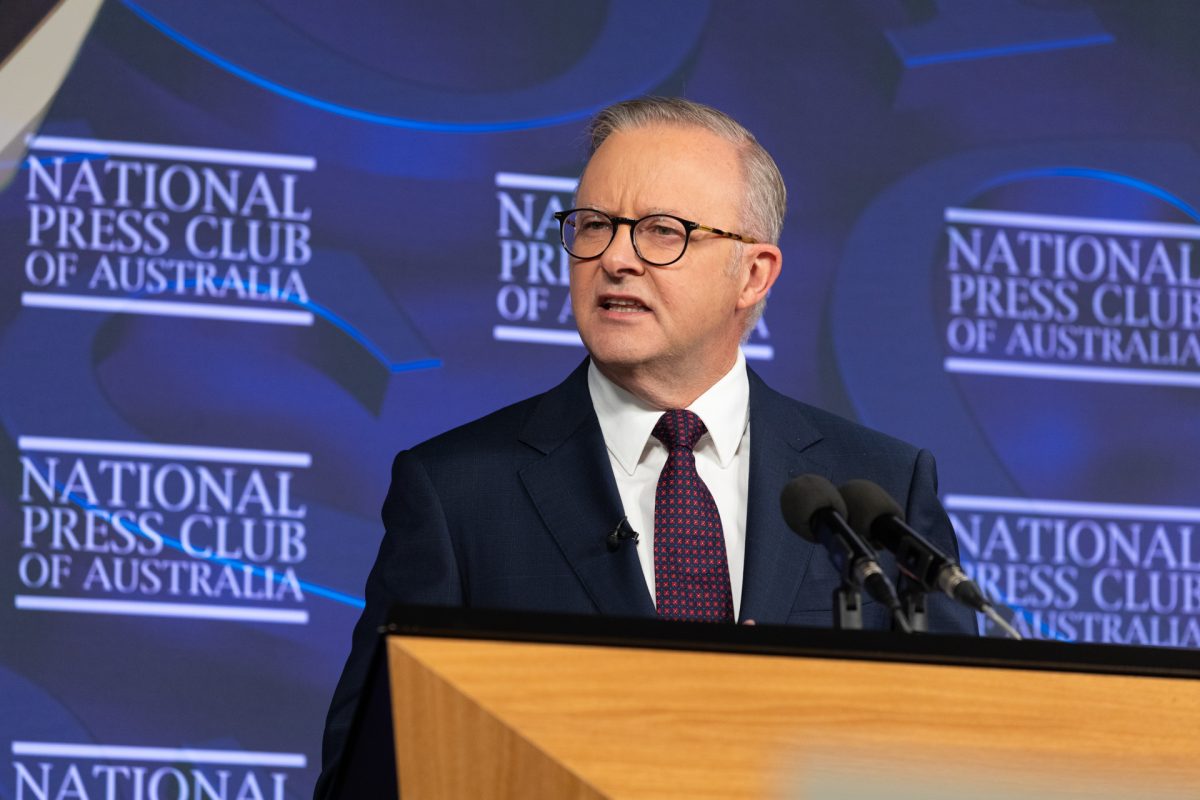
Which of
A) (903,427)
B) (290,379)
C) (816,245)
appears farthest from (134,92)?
(903,427)

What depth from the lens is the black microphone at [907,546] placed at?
1584 mm

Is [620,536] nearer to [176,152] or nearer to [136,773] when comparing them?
[136,773]

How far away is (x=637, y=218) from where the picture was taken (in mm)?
2492

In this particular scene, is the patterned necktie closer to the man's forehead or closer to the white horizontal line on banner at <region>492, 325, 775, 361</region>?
the man's forehead

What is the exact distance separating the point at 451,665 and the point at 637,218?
4.14ft

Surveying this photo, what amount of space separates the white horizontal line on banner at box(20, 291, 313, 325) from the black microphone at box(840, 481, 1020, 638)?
6.94 ft

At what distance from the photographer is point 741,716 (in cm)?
135

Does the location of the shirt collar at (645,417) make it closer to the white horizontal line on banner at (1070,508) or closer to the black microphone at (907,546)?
the black microphone at (907,546)

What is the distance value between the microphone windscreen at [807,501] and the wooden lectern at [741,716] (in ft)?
1.15

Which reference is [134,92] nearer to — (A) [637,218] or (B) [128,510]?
(B) [128,510]

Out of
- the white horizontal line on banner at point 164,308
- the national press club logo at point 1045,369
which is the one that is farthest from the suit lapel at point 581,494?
the national press club logo at point 1045,369

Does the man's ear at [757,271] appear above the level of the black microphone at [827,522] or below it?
above

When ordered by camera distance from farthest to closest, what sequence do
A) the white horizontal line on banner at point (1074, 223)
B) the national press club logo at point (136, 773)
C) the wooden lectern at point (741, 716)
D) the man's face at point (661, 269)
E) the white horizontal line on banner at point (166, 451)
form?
the white horizontal line on banner at point (1074, 223) → the white horizontal line on banner at point (166, 451) → the national press club logo at point (136, 773) → the man's face at point (661, 269) → the wooden lectern at point (741, 716)

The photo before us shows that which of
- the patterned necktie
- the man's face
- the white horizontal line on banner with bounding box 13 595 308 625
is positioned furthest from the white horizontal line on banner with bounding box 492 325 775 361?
the patterned necktie
